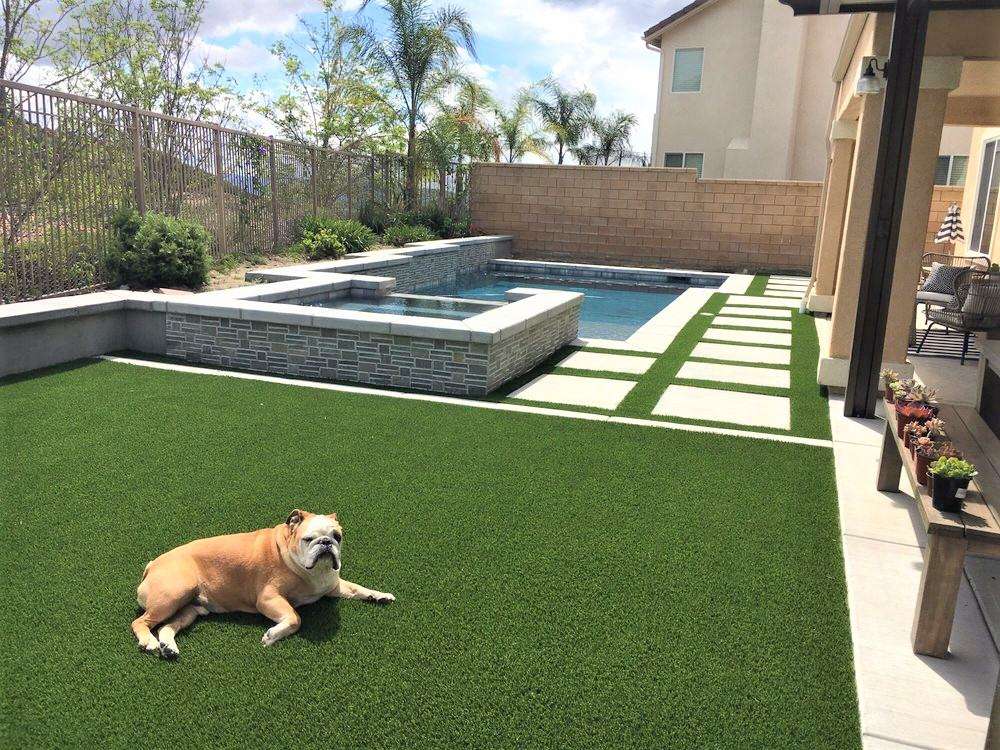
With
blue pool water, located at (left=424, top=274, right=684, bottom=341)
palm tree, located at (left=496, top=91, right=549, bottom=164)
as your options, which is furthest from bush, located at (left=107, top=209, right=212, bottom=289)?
palm tree, located at (left=496, top=91, right=549, bottom=164)

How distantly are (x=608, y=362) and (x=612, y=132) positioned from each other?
94.0 feet

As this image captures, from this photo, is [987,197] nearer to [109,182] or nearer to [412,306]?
[412,306]

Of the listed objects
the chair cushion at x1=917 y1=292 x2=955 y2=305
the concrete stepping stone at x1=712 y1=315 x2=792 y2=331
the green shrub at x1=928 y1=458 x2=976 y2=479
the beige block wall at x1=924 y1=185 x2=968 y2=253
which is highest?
the beige block wall at x1=924 y1=185 x2=968 y2=253

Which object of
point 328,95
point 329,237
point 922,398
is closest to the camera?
point 922,398

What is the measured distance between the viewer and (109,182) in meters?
8.71

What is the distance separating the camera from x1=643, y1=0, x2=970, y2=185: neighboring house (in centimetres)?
2186

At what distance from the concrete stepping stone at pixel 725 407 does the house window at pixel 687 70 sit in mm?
19295

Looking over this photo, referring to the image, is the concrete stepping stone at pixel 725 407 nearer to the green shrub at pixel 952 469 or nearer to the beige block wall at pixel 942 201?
the green shrub at pixel 952 469

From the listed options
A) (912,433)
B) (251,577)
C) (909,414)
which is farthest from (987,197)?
(251,577)

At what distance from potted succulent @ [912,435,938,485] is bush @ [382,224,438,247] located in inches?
525

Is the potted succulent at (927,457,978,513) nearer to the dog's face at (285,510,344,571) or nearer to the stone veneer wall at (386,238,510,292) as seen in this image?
the dog's face at (285,510,344,571)

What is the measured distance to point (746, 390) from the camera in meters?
6.86

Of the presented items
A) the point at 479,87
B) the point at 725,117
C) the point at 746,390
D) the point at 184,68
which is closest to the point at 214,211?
the point at 184,68

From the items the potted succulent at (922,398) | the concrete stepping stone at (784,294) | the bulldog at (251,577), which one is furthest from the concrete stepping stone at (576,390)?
the concrete stepping stone at (784,294)
